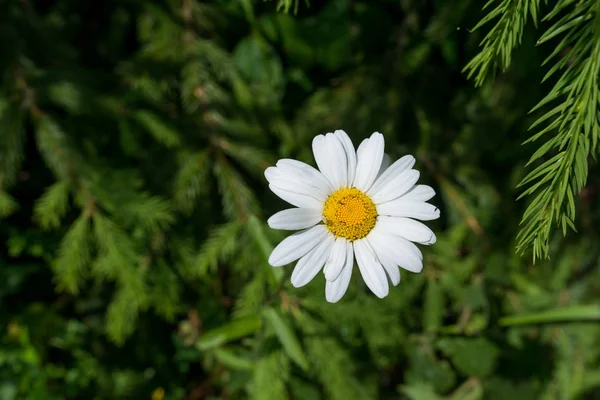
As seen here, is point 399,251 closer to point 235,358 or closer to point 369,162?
point 369,162

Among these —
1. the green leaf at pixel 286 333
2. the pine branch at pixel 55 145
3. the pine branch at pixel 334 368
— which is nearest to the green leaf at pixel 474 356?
the pine branch at pixel 334 368

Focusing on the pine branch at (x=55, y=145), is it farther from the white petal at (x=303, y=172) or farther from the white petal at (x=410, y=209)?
the white petal at (x=410, y=209)

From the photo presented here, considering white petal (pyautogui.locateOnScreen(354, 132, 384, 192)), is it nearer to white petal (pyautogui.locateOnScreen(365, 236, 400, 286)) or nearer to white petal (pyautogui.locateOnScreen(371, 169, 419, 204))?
white petal (pyautogui.locateOnScreen(371, 169, 419, 204))

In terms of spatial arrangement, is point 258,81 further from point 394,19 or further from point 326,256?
point 326,256

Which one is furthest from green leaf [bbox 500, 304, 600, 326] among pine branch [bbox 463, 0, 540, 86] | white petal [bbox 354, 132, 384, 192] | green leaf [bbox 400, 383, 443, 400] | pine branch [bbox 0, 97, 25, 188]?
pine branch [bbox 0, 97, 25, 188]

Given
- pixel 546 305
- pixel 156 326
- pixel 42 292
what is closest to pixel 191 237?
pixel 156 326

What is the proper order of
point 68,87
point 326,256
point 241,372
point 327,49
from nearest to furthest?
point 326,256 < point 68,87 < point 327,49 < point 241,372
